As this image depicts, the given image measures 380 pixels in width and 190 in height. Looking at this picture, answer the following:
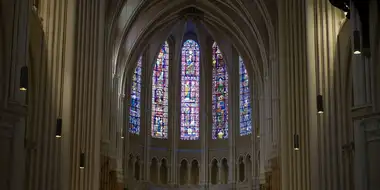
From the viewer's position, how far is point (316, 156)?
786 inches

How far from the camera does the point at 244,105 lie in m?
43.0

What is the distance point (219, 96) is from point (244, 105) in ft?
7.00

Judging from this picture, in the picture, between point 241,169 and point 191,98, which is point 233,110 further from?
point 241,169

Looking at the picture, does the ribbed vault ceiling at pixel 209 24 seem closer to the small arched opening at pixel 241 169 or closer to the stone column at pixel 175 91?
the stone column at pixel 175 91

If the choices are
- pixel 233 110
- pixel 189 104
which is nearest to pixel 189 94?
pixel 189 104

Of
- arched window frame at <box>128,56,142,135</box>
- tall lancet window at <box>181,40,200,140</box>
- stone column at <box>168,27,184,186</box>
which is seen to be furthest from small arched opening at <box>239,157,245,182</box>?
arched window frame at <box>128,56,142,135</box>

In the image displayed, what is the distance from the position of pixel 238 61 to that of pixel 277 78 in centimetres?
1183

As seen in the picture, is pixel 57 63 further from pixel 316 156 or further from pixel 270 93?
pixel 270 93

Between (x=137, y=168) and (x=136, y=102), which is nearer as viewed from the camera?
(x=137, y=168)

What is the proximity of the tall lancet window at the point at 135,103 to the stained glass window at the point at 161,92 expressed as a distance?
4.24ft

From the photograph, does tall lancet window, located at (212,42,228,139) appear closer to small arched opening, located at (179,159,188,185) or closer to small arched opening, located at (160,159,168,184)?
small arched opening, located at (179,159,188,185)

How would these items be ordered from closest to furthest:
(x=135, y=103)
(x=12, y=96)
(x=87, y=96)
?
1. (x=12, y=96)
2. (x=87, y=96)
3. (x=135, y=103)

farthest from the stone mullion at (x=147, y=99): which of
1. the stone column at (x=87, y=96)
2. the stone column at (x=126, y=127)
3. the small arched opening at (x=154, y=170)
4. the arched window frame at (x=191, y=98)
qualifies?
the stone column at (x=87, y=96)

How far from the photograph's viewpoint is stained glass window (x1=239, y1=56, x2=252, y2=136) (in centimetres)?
4253
